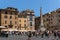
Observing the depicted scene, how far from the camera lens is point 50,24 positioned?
85.1 metres

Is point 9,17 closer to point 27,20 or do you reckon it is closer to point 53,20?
point 27,20

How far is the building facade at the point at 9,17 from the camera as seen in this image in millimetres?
70625

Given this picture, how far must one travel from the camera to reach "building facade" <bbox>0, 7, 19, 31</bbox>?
7062 cm

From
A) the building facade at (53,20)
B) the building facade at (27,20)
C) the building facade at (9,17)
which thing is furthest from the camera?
the building facade at (53,20)

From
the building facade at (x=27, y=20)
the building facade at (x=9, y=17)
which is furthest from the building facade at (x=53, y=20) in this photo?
the building facade at (x=9, y=17)

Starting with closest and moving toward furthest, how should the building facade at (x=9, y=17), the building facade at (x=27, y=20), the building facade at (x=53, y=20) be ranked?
the building facade at (x=9, y=17) → the building facade at (x=27, y=20) → the building facade at (x=53, y=20)

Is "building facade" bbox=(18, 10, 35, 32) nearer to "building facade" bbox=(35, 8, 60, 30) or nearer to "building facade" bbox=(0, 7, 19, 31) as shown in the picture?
"building facade" bbox=(0, 7, 19, 31)

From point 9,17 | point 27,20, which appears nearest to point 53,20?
point 27,20

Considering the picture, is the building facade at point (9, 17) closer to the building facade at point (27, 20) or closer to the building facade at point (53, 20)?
the building facade at point (27, 20)

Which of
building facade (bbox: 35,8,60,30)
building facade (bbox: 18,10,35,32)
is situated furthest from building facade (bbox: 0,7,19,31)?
building facade (bbox: 35,8,60,30)

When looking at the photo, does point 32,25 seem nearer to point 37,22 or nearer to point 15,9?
point 15,9

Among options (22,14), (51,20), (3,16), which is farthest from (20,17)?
(51,20)

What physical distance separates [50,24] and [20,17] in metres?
14.3

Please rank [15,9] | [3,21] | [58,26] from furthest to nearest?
[58,26], [15,9], [3,21]
